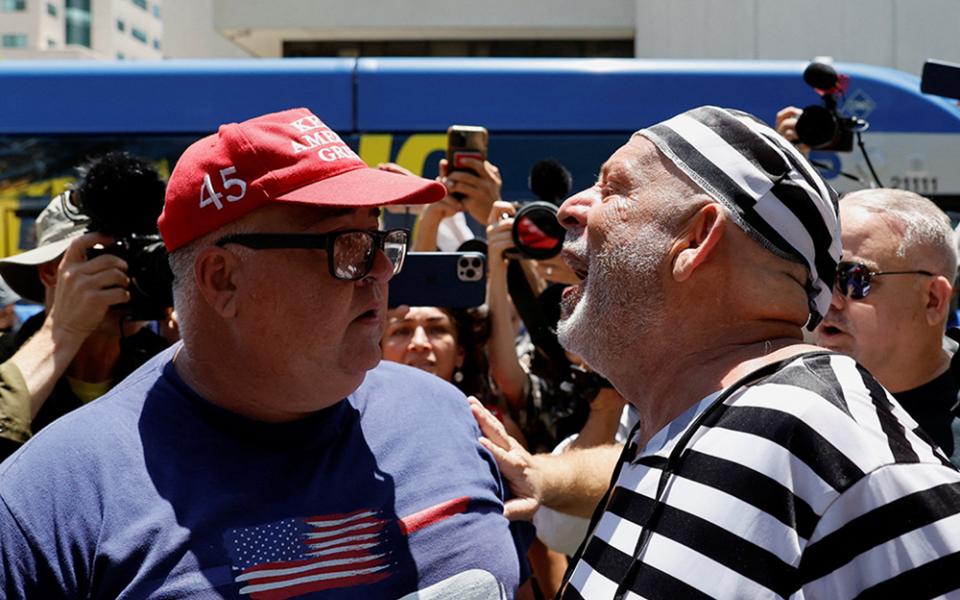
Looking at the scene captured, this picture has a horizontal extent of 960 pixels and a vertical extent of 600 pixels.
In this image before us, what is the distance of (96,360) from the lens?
125 inches

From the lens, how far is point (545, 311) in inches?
129

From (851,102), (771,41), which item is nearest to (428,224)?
(851,102)

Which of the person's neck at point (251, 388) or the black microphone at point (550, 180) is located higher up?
the black microphone at point (550, 180)

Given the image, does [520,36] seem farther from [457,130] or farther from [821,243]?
[821,243]

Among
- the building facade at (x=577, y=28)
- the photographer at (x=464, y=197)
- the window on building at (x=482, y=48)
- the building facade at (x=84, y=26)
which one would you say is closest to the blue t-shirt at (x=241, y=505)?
the photographer at (x=464, y=197)

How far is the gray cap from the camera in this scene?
10.7 ft

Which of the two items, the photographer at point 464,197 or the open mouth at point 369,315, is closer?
the open mouth at point 369,315

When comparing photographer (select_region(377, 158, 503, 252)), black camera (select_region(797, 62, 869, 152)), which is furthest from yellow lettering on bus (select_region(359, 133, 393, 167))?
black camera (select_region(797, 62, 869, 152))

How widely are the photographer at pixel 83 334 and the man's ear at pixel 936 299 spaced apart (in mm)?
2160

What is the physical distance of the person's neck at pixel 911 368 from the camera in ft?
9.76

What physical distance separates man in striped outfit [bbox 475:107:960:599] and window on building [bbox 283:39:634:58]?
52.6 feet

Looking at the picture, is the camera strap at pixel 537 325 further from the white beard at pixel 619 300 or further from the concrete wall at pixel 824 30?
the concrete wall at pixel 824 30

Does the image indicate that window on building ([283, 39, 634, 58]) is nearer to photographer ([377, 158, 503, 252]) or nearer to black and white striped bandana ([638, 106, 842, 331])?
photographer ([377, 158, 503, 252])

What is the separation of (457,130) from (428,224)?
0.37 m
